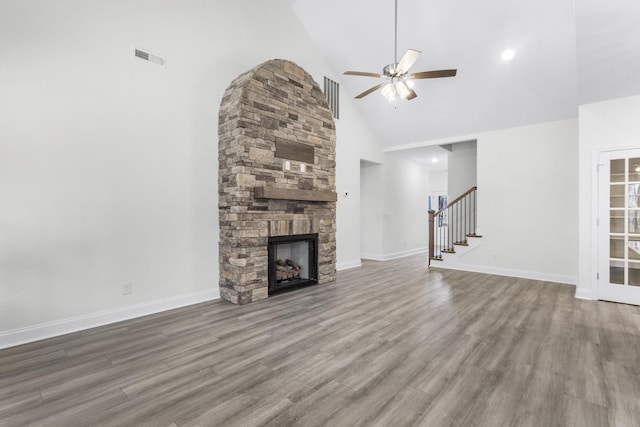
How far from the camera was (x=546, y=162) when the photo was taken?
5633 millimetres

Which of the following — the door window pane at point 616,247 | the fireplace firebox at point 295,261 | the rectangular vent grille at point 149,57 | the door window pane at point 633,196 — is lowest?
the fireplace firebox at point 295,261

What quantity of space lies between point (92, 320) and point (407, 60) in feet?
15.3

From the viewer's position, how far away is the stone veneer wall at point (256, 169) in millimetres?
3992

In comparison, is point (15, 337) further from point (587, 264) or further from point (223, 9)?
point (587, 264)

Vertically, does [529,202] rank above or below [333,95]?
below

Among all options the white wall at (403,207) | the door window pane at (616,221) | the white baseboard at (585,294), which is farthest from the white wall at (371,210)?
the door window pane at (616,221)

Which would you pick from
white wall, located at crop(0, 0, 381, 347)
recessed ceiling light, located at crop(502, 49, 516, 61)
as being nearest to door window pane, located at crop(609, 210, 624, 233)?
recessed ceiling light, located at crop(502, 49, 516, 61)

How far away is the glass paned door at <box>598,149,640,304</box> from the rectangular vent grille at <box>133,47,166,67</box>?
240 inches

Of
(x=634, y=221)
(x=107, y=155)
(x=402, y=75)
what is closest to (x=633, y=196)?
(x=634, y=221)

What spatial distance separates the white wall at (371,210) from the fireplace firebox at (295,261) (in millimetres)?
3115

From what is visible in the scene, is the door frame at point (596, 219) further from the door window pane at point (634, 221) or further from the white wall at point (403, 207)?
the white wall at point (403, 207)

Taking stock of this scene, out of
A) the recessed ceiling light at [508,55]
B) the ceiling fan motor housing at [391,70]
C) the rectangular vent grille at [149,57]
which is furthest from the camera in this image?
the recessed ceiling light at [508,55]

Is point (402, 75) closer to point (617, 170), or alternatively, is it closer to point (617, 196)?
point (617, 170)

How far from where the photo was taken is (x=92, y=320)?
3.21 meters
